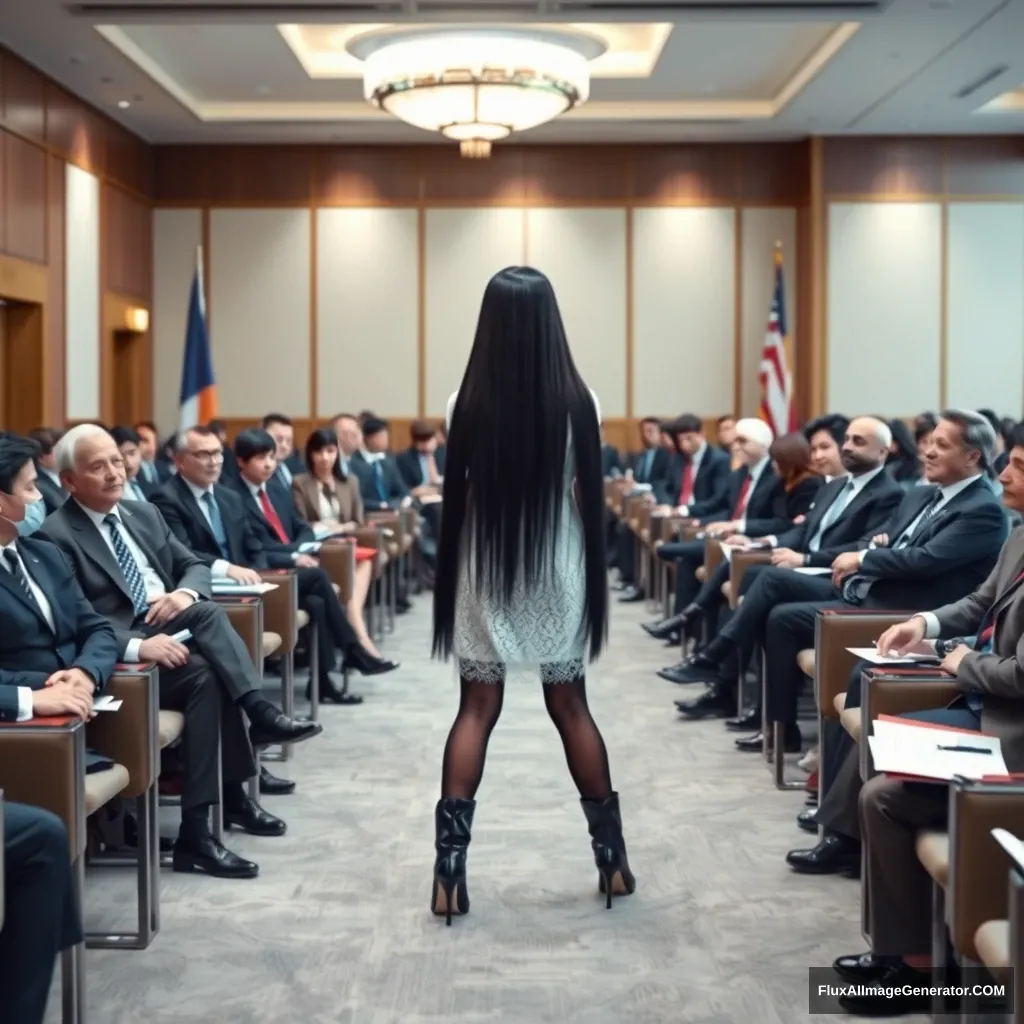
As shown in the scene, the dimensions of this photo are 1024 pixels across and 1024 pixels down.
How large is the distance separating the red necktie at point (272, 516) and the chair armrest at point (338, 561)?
0.22 metres

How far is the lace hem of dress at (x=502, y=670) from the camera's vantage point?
3.95 metres

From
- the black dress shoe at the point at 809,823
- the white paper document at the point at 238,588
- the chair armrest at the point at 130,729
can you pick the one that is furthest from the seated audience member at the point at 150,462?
the chair armrest at the point at 130,729

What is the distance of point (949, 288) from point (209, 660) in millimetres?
13097

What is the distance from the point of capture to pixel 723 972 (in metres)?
3.59

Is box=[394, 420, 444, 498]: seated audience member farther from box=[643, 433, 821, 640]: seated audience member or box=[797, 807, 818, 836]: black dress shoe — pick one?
box=[797, 807, 818, 836]: black dress shoe

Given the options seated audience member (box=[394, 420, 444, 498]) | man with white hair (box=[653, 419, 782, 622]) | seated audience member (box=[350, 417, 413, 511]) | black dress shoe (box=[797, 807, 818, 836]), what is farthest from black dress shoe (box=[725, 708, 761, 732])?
seated audience member (box=[394, 420, 444, 498])

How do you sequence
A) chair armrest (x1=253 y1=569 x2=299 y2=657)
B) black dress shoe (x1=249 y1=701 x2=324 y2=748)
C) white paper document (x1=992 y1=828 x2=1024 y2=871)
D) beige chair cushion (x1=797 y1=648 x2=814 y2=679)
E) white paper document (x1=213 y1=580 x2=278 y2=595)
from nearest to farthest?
white paper document (x1=992 y1=828 x2=1024 y2=871) → black dress shoe (x1=249 y1=701 x2=324 y2=748) → beige chair cushion (x1=797 y1=648 x2=814 y2=679) → white paper document (x1=213 y1=580 x2=278 y2=595) → chair armrest (x1=253 y1=569 x2=299 y2=657)

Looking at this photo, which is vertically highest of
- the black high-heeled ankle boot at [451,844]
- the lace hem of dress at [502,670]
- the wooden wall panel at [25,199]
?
the wooden wall panel at [25,199]

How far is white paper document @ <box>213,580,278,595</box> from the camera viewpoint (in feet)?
17.6

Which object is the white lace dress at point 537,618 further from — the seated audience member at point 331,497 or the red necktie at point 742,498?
the red necktie at point 742,498

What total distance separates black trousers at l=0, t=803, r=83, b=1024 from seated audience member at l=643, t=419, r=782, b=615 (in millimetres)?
5431

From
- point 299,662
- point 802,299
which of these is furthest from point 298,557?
point 802,299

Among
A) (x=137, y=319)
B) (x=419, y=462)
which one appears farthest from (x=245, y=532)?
(x=137, y=319)

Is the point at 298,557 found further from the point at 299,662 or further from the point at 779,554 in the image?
the point at 779,554
